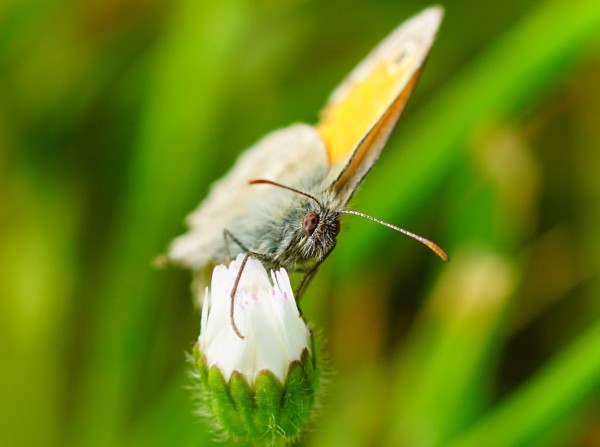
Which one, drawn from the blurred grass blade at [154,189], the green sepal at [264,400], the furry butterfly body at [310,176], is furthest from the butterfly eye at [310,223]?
the blurred grass blade at [154,189]

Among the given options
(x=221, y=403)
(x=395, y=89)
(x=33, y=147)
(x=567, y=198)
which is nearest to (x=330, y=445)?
(x=221, y=403)

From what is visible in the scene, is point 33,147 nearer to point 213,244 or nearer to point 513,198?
point 213,244

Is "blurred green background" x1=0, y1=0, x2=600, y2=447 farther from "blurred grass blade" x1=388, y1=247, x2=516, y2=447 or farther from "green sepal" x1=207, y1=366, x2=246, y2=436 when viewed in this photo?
"green sepal" x1=207, y1=366, x2=246, y2=436

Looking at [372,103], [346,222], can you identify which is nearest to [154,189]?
[346,222]

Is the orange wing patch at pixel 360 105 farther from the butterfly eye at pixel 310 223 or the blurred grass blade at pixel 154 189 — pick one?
the blurred grass blade at pixel 154 189

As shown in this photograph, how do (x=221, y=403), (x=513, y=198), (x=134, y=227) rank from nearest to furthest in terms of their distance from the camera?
1. (x=221, y=403)
2. (x=513, y=198)
3. (x=134, y=227)

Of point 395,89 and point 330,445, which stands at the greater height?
point 395,89
